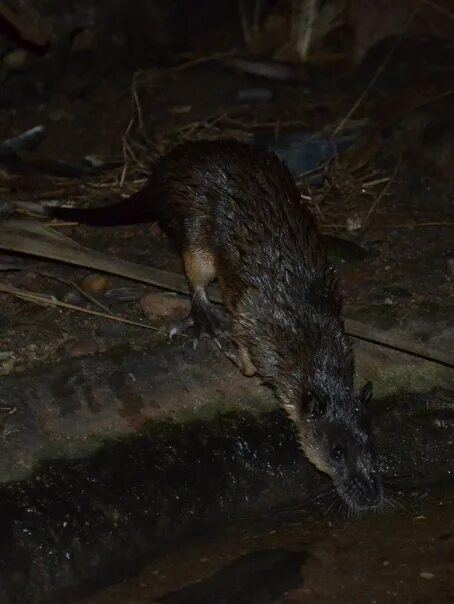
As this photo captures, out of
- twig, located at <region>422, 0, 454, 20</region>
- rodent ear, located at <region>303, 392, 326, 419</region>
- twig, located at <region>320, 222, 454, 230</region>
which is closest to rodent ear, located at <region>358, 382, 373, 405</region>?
rodent ear, located at <region>303, 392, 326, 419</region>

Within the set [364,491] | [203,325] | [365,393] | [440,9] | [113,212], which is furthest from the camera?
[440,9]

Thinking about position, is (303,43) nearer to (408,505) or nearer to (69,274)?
(69,274)

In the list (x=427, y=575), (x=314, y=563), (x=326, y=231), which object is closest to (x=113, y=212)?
(x=326, y=231)

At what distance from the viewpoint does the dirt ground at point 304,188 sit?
207 inches

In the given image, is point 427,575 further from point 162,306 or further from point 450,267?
point 450,267

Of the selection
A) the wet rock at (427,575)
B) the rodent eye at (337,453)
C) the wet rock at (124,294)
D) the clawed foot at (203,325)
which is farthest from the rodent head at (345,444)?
the wet rock at (124,294)

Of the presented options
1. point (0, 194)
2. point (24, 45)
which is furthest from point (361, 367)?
point (24, 45)

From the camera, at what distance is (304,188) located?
653 cm

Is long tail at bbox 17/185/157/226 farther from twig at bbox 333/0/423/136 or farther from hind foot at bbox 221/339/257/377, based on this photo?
twig at bbox 333/0/423/136

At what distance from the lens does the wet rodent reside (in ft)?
15.0

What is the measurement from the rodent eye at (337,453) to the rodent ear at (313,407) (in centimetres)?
14

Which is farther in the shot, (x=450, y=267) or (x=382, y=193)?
(x=382, y=193)

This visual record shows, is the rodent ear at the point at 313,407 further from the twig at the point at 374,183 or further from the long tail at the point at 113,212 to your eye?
the twig at the point at 374,183

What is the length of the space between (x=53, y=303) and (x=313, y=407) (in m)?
1.26
